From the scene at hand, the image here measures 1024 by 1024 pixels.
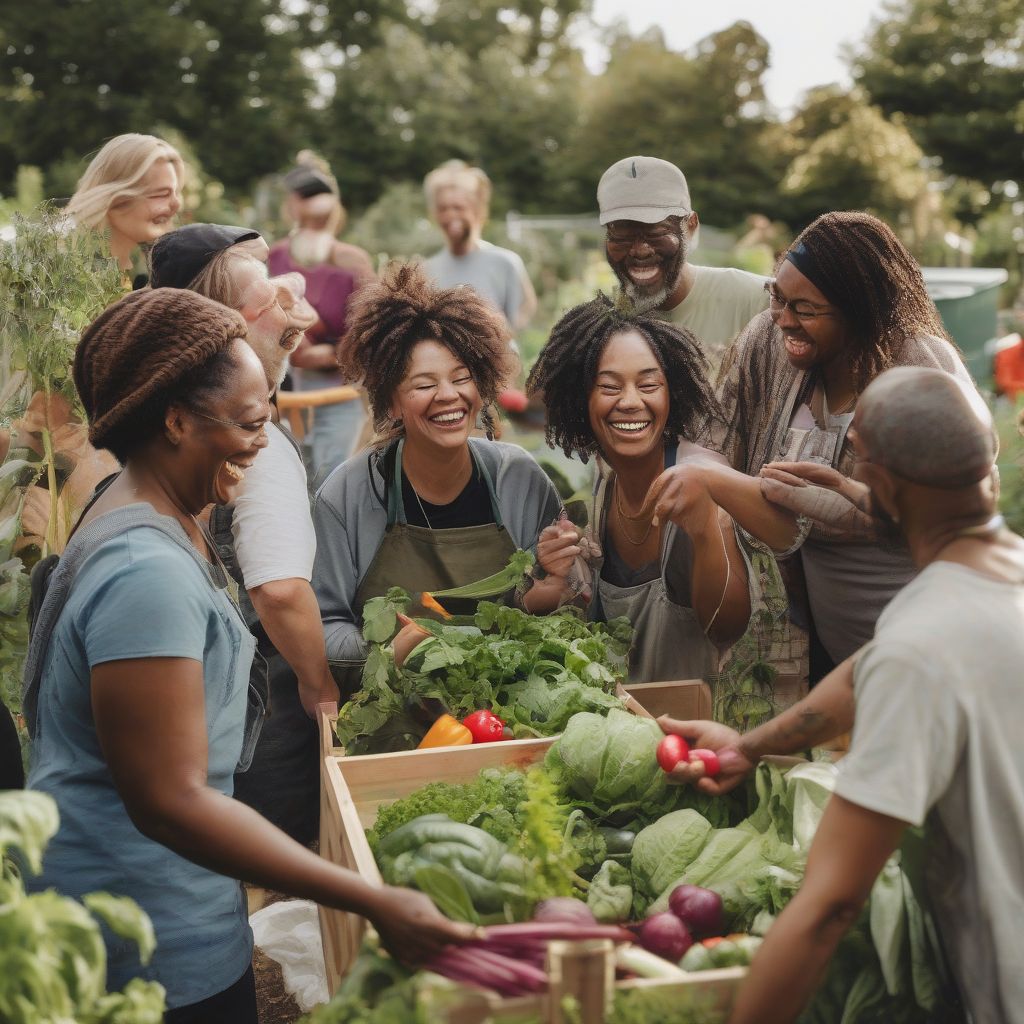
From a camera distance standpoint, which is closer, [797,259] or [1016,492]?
[797,259]

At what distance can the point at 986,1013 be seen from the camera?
1729 mm

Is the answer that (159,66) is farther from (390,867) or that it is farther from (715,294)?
(390,867)

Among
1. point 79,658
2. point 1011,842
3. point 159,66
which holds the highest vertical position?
point 159,66

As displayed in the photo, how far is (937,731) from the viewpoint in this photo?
1583 mm

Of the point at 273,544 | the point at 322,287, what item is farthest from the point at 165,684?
the point at 322,287

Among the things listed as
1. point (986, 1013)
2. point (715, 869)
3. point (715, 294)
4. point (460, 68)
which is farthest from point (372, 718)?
point (460, 68)

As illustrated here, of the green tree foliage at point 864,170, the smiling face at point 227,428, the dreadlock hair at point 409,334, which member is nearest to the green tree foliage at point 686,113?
the green tree foliage at point 864,170

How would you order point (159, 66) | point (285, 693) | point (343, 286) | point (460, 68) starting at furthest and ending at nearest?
point (460, 68) < point (159, 66) < point (343, 286) < point (285, 693)

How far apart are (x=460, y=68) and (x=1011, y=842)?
33.9m

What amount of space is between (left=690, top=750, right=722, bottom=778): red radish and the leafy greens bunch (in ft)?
3.89

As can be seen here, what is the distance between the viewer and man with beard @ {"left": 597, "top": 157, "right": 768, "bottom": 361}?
3791mm

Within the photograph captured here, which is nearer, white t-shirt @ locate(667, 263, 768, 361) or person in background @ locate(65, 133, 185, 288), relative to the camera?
white t-shirt @ locate(667, 263, 768, 361)

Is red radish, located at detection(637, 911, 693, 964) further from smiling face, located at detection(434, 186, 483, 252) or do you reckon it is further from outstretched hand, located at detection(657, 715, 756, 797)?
smiling face, located at detection(434, 186, 483, 252)

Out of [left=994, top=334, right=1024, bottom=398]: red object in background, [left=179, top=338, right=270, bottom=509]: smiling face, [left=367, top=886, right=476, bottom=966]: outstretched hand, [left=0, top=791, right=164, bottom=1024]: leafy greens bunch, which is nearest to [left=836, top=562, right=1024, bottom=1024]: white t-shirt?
[left=367, top=886, right=476, bottom=966]: outstretched hand
